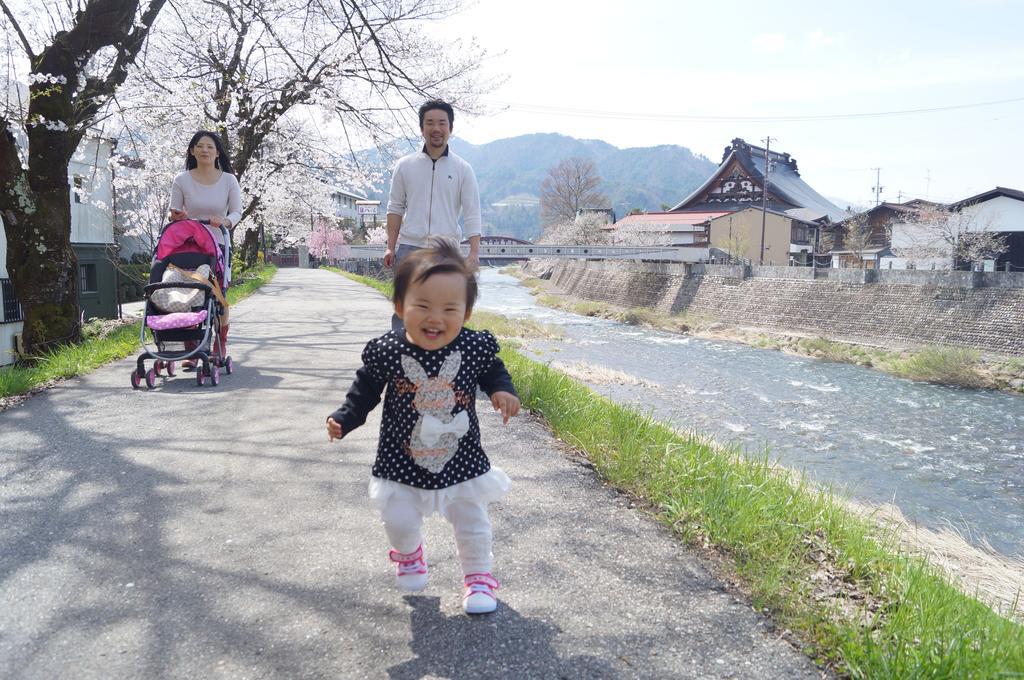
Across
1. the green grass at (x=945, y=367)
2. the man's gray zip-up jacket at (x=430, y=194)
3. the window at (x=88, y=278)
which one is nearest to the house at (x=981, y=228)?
the green grass at (x=945, y=367)

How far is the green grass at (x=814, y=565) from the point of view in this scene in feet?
6.57

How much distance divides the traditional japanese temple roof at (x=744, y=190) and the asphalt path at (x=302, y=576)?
52808 mm

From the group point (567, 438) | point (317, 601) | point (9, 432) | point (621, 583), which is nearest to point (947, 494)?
point (567, 438)

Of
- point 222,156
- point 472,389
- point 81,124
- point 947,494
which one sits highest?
point 81,124

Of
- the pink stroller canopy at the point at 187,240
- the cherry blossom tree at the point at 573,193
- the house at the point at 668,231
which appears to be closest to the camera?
the pink stroller canopy at the point at 187,240

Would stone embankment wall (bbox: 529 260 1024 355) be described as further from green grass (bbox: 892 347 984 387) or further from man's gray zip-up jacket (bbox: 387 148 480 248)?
man's gray zip-up jacket (bbox: 387 148 480 248)

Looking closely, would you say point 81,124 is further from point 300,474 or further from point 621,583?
point 621,583

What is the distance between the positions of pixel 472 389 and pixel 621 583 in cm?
96

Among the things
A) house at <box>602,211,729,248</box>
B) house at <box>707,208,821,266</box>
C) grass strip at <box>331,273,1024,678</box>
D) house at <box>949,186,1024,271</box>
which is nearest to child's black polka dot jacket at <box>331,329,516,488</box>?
grass strip at <box>331,273,1024,678</box>

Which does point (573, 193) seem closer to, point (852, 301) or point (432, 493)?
point (852, 301)

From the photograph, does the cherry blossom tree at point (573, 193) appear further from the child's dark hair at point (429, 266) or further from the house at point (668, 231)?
the child's dark hair at point (429, 266)

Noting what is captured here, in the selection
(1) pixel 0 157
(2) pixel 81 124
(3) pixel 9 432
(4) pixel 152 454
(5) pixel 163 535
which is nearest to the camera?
(5) pixel 163 535

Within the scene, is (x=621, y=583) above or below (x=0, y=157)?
below

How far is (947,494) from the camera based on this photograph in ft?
34.9
